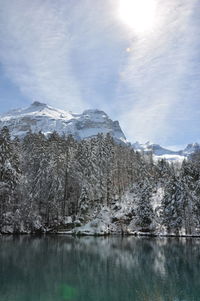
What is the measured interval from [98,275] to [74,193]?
121 feet

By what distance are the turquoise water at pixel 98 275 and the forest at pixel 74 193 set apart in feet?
58.3

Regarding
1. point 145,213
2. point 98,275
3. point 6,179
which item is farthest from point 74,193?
point 98,275

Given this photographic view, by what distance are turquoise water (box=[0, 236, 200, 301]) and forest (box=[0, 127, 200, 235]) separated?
17.8 metres

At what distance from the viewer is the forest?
43.8 metres

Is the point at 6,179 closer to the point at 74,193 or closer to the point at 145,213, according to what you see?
the point at 74,193

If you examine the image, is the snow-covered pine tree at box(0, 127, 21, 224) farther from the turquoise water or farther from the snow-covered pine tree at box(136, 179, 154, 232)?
the snow-covered pine tree at box(136, 179, 154, 232)

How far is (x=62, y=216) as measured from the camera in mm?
50875

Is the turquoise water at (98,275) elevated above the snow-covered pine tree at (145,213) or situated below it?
below

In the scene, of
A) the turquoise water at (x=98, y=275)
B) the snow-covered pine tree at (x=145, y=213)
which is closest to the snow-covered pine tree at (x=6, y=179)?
the turquoise water at (x=98, y=275)

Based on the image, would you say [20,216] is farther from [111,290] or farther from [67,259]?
[111,290]

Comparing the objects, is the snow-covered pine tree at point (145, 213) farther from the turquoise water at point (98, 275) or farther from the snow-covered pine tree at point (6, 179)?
the snow-covered pine tree at point (6, 179)

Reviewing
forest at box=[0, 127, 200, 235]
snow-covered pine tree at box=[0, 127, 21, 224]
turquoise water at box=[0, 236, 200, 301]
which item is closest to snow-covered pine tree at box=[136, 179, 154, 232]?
forest at box=[0, 127, 200, 235]

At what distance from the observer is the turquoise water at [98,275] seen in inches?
527

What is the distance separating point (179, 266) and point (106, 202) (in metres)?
36.5
